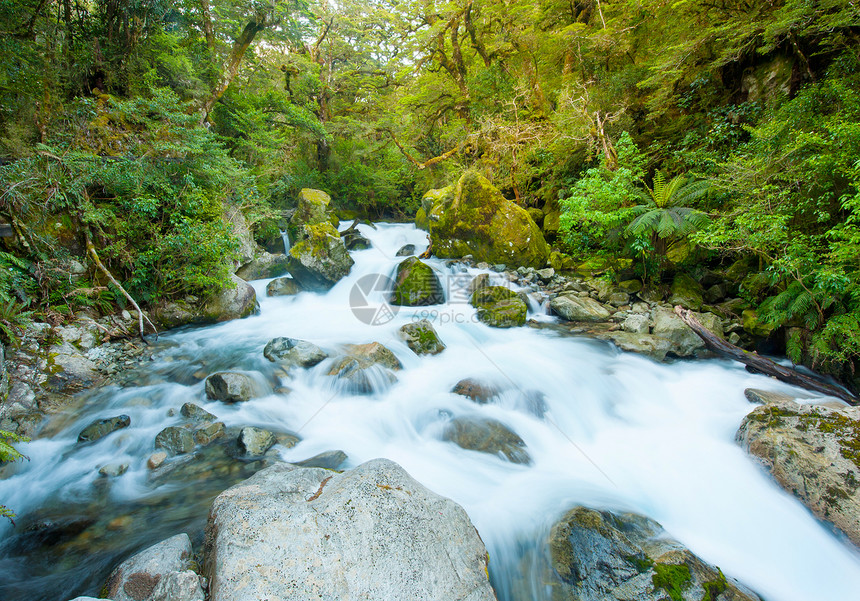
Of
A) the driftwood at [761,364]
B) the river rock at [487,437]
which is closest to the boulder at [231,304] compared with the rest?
the river rock at [487,437]

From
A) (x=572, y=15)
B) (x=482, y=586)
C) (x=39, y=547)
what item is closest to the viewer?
(x=482, y=586)

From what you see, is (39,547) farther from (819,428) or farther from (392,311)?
(819,428)

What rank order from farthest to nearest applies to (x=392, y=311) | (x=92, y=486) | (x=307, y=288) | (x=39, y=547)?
(x=307, y=288), (x=392, y=311), (x=92, y=486), (x=39, y=547)

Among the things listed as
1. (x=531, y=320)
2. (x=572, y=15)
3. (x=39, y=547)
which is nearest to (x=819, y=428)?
(x=531, y=320)

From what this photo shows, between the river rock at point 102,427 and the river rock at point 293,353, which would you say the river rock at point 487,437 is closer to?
the river rock at point 293,353

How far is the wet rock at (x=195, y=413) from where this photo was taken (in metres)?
3.96

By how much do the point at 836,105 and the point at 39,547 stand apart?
9.91 metres

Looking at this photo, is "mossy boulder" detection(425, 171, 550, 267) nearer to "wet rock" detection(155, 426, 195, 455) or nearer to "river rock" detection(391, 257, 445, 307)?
"river rock" detection(391, 257, 445, 307)

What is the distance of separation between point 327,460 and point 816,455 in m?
4.40

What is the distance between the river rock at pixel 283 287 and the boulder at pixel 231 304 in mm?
860

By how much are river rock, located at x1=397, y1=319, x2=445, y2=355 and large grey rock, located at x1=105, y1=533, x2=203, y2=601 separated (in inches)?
158

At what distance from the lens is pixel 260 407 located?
4395 mm

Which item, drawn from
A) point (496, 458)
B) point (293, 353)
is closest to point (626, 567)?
point (496, 458)

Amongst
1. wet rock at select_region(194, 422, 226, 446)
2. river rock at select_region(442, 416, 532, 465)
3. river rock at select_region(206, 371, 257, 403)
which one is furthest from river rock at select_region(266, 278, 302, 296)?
river rock at select_region(442, 416, 532, 465)
